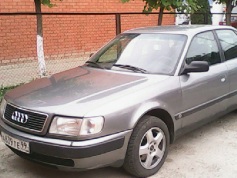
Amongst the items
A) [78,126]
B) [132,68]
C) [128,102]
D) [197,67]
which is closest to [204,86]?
[197,67]

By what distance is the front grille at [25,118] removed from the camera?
3.07 metres

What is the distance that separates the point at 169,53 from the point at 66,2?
656cm

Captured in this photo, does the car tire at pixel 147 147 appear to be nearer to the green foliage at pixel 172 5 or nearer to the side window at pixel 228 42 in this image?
the side window at pixel 228 42

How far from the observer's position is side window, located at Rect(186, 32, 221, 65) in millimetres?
4134

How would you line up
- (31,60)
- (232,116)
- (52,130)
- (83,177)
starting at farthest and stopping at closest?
(31,60) < (232,116) < (83,177) < (52,130)

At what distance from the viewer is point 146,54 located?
13.5ft

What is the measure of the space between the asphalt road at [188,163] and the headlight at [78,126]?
2.29ft

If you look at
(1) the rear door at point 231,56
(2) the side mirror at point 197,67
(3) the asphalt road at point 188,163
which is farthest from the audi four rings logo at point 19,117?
(1) the rear door at point 231,56

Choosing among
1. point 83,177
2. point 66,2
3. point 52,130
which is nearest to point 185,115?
point 83,177

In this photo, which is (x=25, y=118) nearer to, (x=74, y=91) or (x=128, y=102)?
(x=74, y=91)

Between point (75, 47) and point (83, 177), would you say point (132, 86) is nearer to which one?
point (83, 177)

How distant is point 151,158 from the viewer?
11.3ft

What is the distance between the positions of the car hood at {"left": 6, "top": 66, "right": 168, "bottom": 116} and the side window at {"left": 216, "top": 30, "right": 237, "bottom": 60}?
158 cm

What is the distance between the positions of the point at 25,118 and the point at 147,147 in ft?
3.99
